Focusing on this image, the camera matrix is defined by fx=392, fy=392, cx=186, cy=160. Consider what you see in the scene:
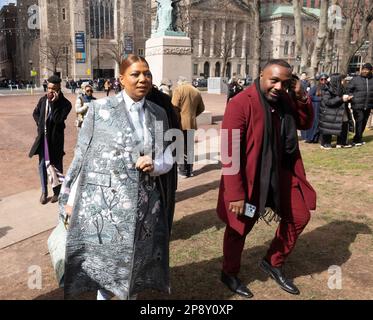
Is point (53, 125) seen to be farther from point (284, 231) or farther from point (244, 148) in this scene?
point (284, 231)

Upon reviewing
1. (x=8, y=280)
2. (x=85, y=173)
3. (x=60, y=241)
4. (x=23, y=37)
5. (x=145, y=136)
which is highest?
(x=23, y=37)

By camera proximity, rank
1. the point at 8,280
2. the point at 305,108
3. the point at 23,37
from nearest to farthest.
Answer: the point at 305,108, the point at 8,280, the point at 23,37

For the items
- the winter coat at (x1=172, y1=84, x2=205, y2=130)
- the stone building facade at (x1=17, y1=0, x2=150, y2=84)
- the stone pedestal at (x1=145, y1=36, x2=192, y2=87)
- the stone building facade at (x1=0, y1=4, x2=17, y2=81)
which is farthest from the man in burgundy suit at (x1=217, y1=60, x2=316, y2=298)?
the stone building facade at (x1=0, y1=4, x2=17, y2=81)

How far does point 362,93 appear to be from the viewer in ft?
31.4

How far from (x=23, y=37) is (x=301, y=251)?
264 ft

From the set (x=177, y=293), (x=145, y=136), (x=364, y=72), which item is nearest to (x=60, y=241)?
(x=145, y=136)

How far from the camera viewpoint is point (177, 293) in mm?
3475

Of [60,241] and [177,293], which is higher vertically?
[60,241]

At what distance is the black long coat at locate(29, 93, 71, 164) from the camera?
572 cm

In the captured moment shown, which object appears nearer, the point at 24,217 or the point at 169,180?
the point at 169,180

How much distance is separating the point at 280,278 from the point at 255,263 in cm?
50

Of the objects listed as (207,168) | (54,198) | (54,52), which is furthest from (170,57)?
(54,52)

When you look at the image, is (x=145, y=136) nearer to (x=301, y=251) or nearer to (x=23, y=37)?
→ (x=301, y=251)

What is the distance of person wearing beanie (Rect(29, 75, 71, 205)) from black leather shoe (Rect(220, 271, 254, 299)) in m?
3.41
